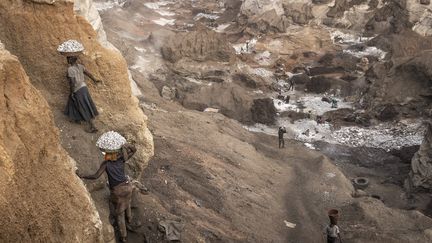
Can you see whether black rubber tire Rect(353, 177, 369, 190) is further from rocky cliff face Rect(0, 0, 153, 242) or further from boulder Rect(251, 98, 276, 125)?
rocky cliff face Rect(0, 0, 153, 242)

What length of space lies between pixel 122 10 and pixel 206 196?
2738cm

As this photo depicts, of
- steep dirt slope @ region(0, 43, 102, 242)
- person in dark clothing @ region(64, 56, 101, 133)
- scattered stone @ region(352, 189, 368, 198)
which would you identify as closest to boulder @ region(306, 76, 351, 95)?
scattered stone @ region(352, 189, 368, 198)

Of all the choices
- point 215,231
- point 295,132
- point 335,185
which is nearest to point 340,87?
point 295,132

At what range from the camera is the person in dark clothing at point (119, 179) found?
5688mm

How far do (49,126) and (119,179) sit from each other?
1.09m

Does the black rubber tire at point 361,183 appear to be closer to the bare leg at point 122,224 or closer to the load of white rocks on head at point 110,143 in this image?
the bare leg at point 122,224

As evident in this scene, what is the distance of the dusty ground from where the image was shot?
8.09 m

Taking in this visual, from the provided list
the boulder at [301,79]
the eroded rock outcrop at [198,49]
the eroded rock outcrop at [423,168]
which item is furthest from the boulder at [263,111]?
the eroded rock outcrop at [423,168]

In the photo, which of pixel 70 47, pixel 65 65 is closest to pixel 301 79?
pixel 65 65

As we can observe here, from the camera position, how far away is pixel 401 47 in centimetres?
2375

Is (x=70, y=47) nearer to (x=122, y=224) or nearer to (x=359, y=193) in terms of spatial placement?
(x=122, y=224)

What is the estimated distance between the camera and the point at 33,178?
4805 millimetres

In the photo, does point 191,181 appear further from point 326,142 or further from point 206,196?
point 326,142

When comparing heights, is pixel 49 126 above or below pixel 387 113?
above
